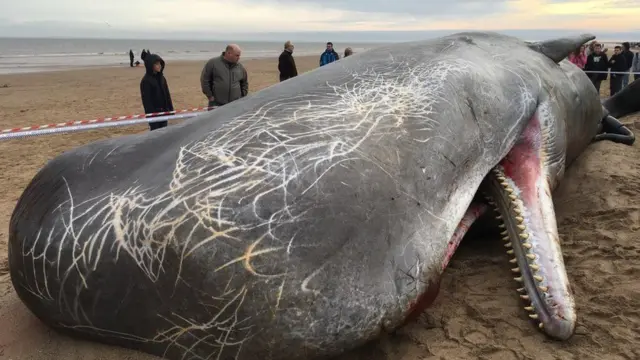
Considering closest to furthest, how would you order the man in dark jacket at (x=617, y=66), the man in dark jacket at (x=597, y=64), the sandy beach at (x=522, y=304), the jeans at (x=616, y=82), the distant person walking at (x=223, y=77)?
1. the sandy beach at (x=522, y=304)
2. the distant person walking at (x=223, y=77)
3. the man in dark jacket at (x=597, y=64)
4. the man in dark jacket at (x=617, y=66)
5. the jeans at (x=616, y=82)

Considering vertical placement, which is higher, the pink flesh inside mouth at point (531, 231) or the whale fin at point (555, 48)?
the whale fin at point (555, 48)

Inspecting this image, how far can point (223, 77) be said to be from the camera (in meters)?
9.09

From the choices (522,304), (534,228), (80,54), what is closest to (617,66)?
(534,228)

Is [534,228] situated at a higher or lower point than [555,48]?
lower

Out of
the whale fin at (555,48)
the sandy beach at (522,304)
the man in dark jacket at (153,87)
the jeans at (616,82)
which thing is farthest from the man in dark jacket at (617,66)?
the man in dark jacket at (153,87)

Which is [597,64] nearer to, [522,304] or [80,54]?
[522,304]

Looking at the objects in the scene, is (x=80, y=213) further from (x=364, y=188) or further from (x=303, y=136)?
(x=364, y=188)

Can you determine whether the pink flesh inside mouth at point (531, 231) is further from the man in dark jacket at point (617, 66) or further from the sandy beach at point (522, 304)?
the man in dark jacket at point (617, 66)

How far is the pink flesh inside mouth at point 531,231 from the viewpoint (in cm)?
350

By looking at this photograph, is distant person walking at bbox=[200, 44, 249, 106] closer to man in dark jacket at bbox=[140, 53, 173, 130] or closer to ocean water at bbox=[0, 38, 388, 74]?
man in dark jacket at bbox=[140, 53, 173, 130]

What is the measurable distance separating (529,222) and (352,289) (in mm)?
1740

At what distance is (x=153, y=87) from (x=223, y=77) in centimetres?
180

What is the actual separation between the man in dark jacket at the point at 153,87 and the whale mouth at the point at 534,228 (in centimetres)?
737

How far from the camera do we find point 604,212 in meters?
5.23
